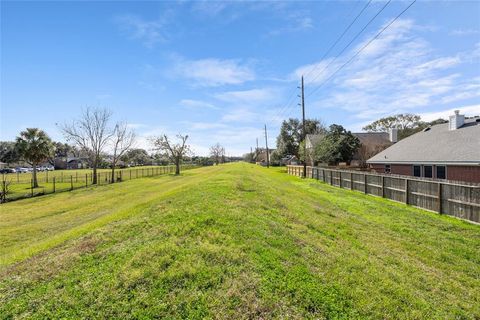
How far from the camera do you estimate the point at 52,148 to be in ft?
108

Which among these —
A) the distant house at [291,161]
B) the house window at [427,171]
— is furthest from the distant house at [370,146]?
the distant house at [291,161]

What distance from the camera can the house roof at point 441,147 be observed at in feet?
56.4

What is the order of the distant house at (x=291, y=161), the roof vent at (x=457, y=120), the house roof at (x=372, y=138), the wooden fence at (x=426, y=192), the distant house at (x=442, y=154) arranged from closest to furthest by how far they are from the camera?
the wooden fence at (x=426, y=192)
the distant house at (x=442, y=154)
the roof vent at (x=457, y=120)
the house roof at (x=372, y=138)
the distant house at (x=291, y=161)

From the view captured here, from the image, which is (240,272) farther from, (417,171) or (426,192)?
(417,171)

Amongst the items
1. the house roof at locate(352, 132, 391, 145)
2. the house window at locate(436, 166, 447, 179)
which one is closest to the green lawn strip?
the house window at locate(436, 166, 447, 179)

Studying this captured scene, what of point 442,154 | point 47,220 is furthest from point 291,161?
point 47,220

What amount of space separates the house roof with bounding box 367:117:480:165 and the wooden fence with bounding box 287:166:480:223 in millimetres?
5670

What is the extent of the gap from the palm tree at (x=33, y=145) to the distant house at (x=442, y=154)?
39.0 metres

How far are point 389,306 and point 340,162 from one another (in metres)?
36.5

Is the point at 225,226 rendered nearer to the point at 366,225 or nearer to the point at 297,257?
the point at 297,257

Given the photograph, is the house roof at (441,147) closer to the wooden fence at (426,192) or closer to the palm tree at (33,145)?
the wooden fence at (426,192)

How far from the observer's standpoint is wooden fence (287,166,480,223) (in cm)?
993

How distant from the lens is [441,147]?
2005cm

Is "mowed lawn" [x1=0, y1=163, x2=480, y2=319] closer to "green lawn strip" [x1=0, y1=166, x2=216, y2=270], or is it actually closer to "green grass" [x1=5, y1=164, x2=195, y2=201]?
"green lawn strip" [x1=0, y1=166, x2=216, y2=270]
